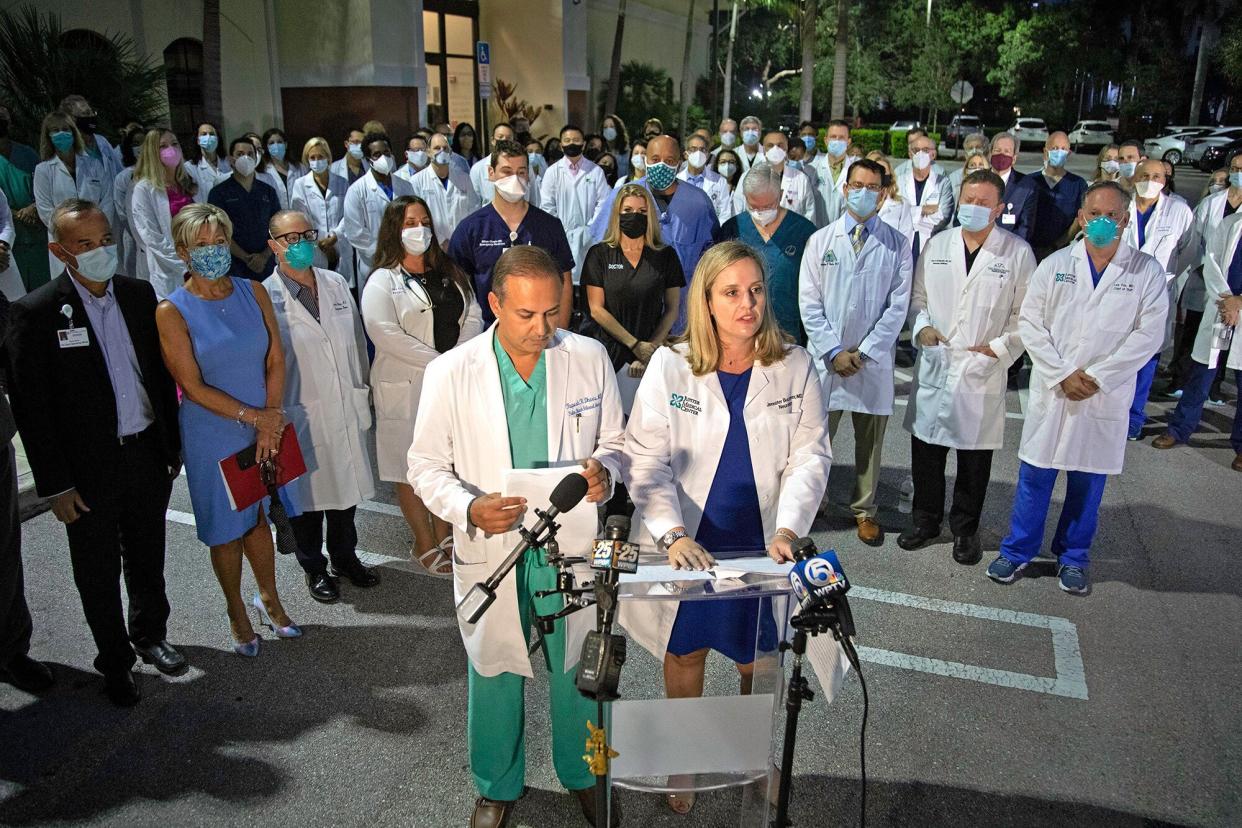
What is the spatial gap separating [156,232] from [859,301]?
692cm

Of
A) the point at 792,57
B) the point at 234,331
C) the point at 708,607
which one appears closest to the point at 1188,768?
the point at 708,607

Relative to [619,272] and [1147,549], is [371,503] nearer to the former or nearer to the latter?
[619,272]

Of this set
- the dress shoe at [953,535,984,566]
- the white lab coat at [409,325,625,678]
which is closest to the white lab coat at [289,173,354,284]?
the dress shoe at [953,535,984,566]

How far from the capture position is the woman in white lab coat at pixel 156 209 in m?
9.21

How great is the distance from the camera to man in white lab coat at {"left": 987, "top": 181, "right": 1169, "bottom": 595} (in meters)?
5.40

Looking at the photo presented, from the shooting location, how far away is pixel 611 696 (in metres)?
2.36

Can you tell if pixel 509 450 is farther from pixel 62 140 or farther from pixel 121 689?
pixel 62 140

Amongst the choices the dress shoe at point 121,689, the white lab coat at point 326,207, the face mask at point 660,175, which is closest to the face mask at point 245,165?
the white lab coat at point 326,207

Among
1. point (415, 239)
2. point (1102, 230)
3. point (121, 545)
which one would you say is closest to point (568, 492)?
point (121, 545)

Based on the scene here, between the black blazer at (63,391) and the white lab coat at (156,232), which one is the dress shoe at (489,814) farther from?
the white lab coat at (156,232)

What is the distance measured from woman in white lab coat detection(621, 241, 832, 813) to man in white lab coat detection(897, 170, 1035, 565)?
2606 millimetres

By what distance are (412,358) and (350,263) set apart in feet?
21.3

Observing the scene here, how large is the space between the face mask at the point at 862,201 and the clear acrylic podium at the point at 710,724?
3798 millimetres

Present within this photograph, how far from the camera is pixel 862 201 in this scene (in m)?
6.13
